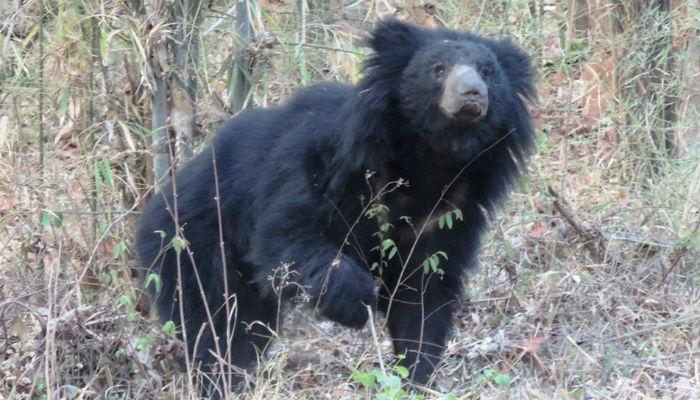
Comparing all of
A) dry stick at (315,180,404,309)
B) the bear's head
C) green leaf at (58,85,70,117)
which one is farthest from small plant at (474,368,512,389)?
green leaf at (58,85,70,117)

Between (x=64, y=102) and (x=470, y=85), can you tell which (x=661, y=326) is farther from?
(x=64, y=102)

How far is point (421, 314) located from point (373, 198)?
57 cm

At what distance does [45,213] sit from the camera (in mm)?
4871

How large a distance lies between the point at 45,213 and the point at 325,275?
1.26m

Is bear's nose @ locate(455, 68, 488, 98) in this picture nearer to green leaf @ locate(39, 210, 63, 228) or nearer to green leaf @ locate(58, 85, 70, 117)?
green leaf @ locate(39, 210, 63, 228)

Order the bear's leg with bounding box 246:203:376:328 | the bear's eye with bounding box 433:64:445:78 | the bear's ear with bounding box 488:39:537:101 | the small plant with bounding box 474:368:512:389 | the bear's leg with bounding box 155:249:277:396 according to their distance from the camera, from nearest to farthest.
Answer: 1. the small plant with bounding box 474:368:512:389
2. the bear's leg with bounding box 246:203:376:328
3. the bear's eye with bounding box 433:64:445:78
4. the bear's ear with bounding box 488:39:537:101
5. the bear's leg with bounding box 155:249:277:396

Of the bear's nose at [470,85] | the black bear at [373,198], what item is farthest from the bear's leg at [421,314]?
the bear's nose at [470,85]

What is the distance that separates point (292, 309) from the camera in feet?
17.3

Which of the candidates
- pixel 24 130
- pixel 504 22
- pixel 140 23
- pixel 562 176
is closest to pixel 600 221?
pixel 562 176

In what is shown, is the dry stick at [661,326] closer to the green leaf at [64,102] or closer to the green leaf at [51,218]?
the green leaf at [51,218]

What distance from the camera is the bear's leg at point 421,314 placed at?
494 centimetres

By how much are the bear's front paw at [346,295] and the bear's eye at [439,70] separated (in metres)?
0.88

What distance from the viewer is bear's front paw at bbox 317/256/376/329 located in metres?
4.60

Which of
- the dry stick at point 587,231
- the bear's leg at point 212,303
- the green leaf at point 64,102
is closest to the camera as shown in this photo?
the bear's leg at point 212,303
